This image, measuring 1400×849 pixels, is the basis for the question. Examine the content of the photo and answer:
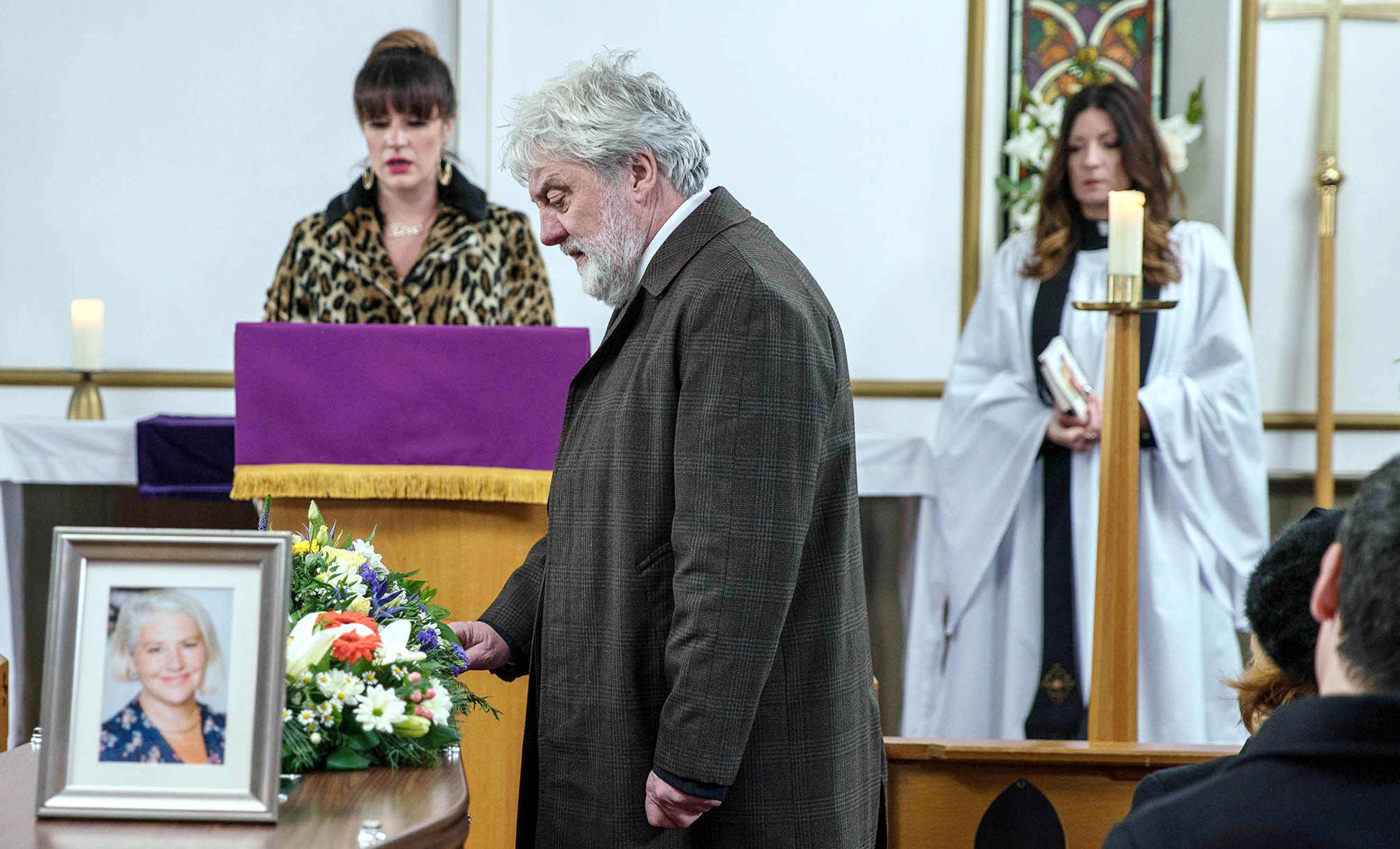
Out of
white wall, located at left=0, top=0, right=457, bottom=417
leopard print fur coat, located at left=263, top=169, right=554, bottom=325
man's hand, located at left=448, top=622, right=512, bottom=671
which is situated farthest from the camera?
white wall, located at left=0, top=0, right=457, bottom=417

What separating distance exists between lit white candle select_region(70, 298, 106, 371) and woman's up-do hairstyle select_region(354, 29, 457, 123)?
1178 millimetres

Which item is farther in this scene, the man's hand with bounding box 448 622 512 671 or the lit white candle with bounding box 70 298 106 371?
the lit white candle with bounding box 70 298 106 371

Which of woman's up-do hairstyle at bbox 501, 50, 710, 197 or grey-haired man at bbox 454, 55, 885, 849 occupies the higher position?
→ woman's up-do hairstyle at bbox 501, 50, 710, 197

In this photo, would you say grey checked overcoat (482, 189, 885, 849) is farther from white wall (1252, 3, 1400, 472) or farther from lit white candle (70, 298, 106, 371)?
white wall (1252, 3, 1400, 472)

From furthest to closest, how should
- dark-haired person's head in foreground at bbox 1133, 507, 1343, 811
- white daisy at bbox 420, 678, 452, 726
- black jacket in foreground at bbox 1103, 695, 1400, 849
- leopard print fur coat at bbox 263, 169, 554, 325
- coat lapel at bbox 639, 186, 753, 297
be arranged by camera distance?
leopard print fur coat at bbox 263, 169, 554, 325, coat lapel at bbox 639, 186, 753, 297, white daisy at bbox 420, 678, 452, 726, dark-haired person's head in foreground at bbox 1133, 507, 1343, 811, black jacket in foreground at bbox 1103, 695, 1400, 849

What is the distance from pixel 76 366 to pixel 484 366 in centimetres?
215

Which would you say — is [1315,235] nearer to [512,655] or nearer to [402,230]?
[402,230]

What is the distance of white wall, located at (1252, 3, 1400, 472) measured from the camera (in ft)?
15.0

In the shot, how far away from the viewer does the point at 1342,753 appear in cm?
92

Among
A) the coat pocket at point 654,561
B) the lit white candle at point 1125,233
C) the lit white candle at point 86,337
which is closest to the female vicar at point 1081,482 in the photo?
the lit white candle at point 1125,233

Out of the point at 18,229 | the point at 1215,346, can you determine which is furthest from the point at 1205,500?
the point at 18,229

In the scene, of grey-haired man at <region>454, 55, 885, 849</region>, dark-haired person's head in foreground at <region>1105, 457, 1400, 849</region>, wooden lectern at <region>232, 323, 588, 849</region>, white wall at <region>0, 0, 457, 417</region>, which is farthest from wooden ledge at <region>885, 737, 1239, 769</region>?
white wall at <region>0, 0, 457, 417</region>

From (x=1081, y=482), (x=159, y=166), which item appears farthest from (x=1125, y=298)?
(x=159, y=166)

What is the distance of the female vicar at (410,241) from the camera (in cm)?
346
